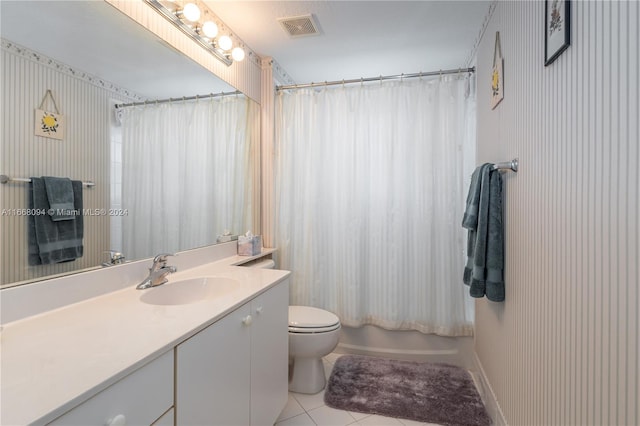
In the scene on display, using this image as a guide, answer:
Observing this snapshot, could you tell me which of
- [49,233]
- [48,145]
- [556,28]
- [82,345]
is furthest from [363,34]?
[82,345]

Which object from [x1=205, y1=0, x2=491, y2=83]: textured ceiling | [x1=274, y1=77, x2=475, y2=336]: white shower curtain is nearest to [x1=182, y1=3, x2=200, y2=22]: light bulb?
[x1=205, y1=0, x2=491, y2=83]: textured ceiling

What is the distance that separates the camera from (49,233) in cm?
103

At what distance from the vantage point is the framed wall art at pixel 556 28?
2.93 ft

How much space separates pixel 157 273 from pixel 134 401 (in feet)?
2.39

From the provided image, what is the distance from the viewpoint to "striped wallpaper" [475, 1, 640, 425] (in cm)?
68

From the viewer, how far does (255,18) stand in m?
1.82

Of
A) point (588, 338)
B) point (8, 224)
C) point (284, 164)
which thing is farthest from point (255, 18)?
point (588, 338)

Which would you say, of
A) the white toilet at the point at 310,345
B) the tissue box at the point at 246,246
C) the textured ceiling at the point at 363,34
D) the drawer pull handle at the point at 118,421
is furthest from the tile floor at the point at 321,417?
the textured ceiling at the point at 363,34

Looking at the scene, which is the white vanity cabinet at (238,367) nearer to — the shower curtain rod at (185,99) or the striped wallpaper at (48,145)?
the striped wallpaper at (48,145)

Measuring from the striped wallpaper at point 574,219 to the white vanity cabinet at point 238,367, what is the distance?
3.55 feet

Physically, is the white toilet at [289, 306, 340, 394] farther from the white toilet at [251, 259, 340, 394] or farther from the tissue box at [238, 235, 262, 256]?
the tissue box at [238, 235, 262, 256]

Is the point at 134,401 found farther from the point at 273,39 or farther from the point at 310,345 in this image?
the point at 273,39

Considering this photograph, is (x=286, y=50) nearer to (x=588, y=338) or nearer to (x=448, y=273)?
(x=448, y=273)

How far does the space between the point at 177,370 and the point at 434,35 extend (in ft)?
7.46
